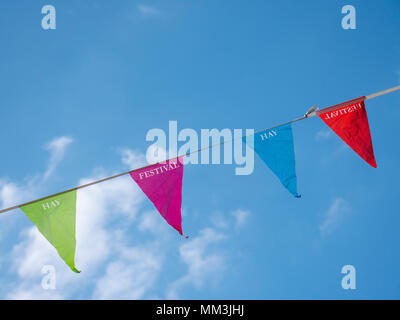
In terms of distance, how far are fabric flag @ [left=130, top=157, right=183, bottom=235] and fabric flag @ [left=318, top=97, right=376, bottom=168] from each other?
9.80ft

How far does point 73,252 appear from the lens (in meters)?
5.47

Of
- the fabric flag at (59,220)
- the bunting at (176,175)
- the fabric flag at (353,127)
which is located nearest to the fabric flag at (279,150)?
the bunting at (176,175)

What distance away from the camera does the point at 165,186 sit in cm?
586

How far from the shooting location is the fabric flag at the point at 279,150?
5961mm

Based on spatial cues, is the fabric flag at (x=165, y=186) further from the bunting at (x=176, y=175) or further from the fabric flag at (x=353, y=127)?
the fabric flag at (x=353, y=127)

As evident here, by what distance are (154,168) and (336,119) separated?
362 cm

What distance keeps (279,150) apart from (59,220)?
403cm

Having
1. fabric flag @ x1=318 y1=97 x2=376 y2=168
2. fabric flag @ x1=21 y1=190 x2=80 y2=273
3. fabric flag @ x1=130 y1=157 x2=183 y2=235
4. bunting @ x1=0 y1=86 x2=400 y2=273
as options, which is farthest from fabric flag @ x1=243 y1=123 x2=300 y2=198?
fabric flag @ x1=21 y1=190 x2=80 y2=273

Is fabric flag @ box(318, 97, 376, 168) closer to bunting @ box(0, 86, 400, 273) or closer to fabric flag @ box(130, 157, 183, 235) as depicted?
bunting @ box(0, 86, 400, 273)

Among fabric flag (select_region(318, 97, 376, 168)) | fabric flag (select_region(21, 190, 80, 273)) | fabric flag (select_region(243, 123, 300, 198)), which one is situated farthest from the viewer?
fabric flag (select_region(318, 97, 376, 168))

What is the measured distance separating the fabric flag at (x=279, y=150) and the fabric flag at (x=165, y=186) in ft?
4.73

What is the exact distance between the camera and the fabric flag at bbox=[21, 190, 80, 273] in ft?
17.8
